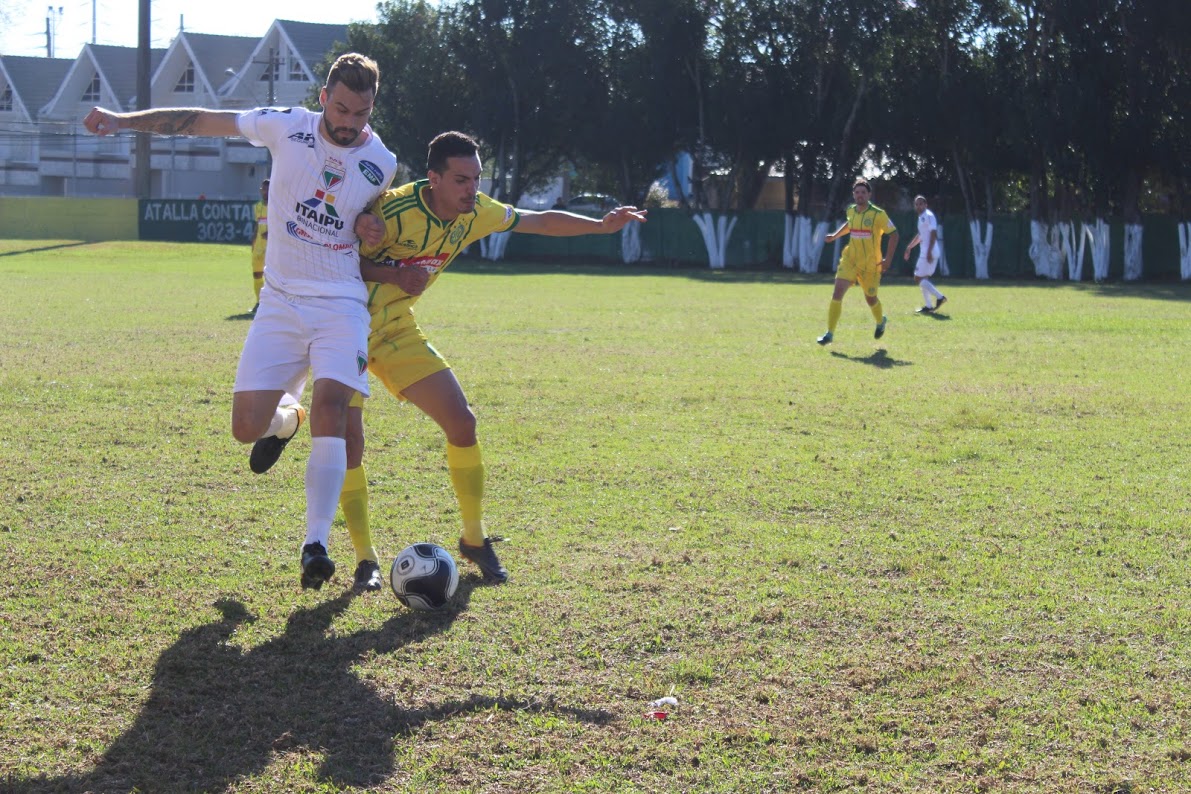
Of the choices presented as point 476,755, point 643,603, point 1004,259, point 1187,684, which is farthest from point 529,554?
point 1004,259

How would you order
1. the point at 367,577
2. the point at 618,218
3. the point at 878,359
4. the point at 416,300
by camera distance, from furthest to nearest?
the point at 878,359
the point at 618,218
the point at 416,300
the point at 367,577

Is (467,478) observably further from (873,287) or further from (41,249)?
(41,249)

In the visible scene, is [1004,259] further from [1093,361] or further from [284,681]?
[284,681]

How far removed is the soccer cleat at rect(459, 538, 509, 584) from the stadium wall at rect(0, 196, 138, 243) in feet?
165

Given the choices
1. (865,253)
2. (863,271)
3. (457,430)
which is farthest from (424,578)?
(865,253)

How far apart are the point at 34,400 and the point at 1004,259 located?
34310mm

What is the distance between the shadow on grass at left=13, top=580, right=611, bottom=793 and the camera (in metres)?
3.62

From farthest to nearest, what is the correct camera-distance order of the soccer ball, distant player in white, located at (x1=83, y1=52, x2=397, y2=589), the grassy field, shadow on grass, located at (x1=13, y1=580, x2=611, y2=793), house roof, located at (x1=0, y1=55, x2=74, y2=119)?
1. house roof, located at (x1=0, y1=55, x2=74, y2=119)
2. distant player in white, located at (x1=83, y1=52, x2=397, y2=589)
3. the soccer ball
4. the grassy field
5. shadow on grass, located at (x1=13, y1=580, x2=611, y2=793)

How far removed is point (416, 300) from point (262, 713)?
87.6 inches

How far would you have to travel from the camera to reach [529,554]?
5.99 m

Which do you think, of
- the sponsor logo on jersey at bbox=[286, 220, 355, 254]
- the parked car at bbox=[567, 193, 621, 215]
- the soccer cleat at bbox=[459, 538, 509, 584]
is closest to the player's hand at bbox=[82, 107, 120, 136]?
the sponsor logo on jersey at bbox=[286, 220, 355, 254]

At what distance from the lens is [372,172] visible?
5.48 meters

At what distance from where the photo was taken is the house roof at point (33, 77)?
7588 cm

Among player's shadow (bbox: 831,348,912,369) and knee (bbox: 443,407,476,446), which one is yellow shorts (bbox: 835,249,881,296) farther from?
knee (bbox: 443,407,476,446)
